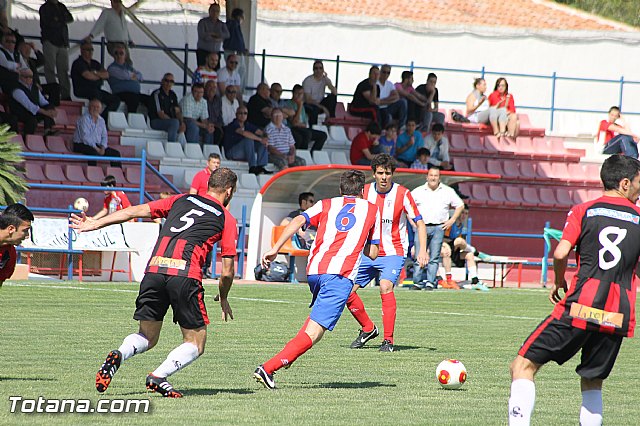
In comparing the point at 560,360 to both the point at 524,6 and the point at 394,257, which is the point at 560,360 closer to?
the point at 394,257

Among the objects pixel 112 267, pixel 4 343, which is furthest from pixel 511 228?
pixel 4 343

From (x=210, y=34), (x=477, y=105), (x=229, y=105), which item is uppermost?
(x=210, y=34)

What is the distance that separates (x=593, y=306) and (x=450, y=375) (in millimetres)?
2495

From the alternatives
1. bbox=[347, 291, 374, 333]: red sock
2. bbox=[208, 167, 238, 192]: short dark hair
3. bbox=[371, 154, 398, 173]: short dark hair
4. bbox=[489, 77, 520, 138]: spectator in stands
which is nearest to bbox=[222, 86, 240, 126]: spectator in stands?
bbox=[489, 77, 520, 138]: spectator in stands

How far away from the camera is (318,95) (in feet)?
90.9

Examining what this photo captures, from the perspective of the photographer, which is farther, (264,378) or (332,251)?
(332,251)

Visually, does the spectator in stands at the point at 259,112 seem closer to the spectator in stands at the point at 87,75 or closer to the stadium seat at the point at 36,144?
the spectator in stands at the point at 87,75

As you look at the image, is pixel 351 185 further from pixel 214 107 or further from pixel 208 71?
pixel 208 71

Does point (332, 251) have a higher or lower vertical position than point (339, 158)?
lower

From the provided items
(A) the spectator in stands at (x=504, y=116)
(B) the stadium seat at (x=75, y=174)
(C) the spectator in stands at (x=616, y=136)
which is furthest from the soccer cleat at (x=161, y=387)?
(A) the spectator in stands at (x=504, y=116)

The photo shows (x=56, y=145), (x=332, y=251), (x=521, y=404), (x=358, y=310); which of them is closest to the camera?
(x=521, y=404)

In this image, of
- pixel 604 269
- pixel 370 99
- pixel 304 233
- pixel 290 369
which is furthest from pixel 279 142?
pixel 604 269

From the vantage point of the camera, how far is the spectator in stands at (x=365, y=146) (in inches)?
1006

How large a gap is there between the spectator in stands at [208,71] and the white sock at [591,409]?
1967cm
